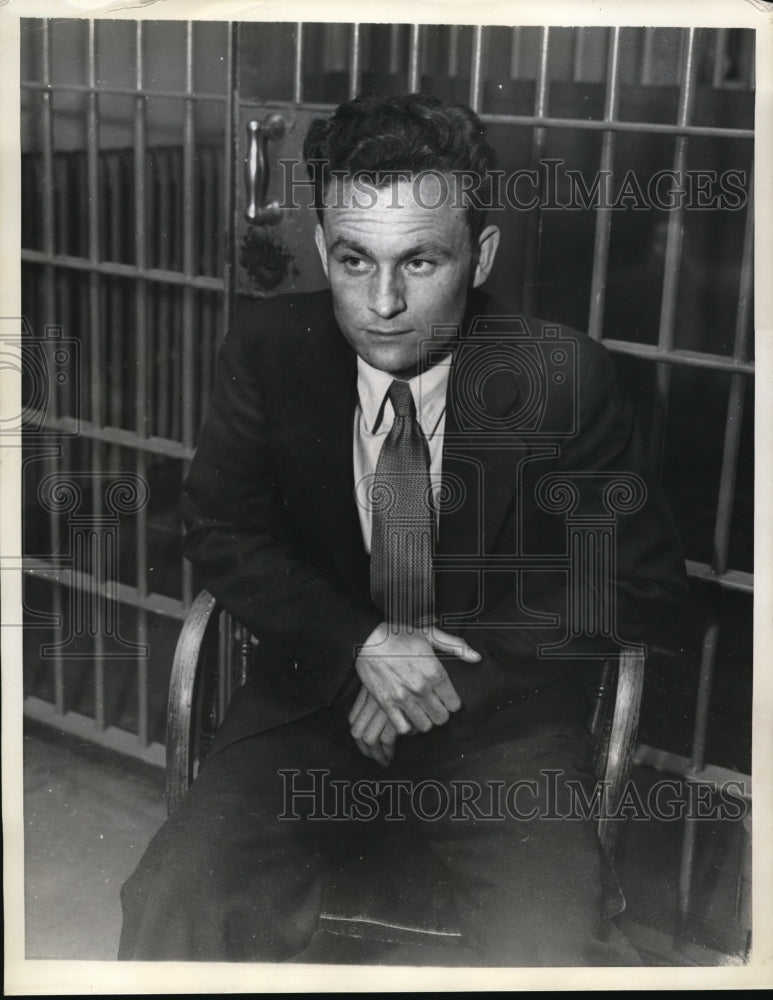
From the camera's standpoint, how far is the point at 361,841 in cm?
154

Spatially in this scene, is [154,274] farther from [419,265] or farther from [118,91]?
[419,265]

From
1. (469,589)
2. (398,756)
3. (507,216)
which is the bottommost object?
(398,756)

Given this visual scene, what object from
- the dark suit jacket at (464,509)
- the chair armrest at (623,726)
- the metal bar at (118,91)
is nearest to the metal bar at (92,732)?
the dark suit jacket at (464,509)

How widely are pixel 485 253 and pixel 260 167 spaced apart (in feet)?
1.17

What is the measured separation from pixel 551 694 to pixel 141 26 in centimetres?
108

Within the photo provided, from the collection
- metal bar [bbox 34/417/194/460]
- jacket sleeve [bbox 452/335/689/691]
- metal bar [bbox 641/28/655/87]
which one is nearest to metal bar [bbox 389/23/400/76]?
metal bar [bbox 641/28/655/87]

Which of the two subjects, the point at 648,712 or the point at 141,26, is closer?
the point at 141,26

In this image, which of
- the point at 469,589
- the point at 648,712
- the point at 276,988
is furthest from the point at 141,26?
the point at 276,988

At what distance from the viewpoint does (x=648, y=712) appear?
159 cm

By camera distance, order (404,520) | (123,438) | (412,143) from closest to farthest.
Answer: (412,143), (404,520), (123,438)

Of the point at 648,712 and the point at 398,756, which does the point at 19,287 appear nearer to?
the point at 398,756

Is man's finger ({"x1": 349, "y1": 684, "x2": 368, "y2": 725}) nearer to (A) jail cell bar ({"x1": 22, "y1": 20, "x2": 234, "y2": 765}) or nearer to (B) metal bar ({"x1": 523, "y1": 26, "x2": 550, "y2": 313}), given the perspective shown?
(A) jail cell bar ({"x1": 22, "y1": 20, "x2": 234, "y2": 765})

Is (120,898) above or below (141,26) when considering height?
below

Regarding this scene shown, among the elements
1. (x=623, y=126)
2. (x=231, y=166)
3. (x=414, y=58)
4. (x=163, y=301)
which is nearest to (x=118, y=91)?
(x=231, y=166)
